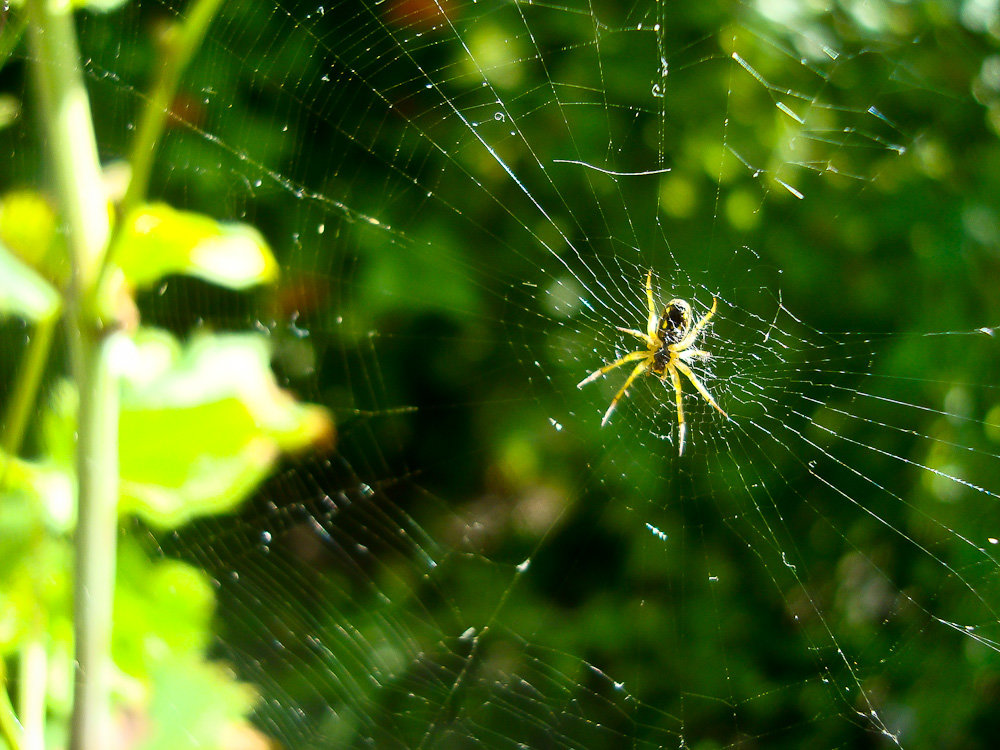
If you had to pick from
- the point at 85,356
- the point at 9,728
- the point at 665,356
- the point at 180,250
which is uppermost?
the point at 665,356

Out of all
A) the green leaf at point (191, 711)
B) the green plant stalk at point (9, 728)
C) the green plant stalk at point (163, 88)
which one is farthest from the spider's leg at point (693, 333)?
the green plant stalk at point (9, 728)

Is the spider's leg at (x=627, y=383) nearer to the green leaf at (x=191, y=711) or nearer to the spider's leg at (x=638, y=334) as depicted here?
the spider's leg at (x=638, y=334)

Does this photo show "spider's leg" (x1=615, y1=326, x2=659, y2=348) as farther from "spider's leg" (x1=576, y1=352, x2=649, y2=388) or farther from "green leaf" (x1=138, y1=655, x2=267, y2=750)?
"green leaf" (x1=138, y1=655, x2=267, y2=750)

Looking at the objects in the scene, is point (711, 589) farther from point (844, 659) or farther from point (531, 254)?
point (531, 254)

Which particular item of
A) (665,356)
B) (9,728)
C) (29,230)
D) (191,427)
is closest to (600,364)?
(665,356)

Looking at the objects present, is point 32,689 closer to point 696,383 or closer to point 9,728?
point 9,728

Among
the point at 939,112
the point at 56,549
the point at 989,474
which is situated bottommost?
the point at 56,549

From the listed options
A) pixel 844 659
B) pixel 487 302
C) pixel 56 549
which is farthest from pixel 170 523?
pixel 844 659

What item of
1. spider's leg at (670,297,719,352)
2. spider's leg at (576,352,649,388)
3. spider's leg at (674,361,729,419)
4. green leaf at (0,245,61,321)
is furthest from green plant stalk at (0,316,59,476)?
spider's leg at (674,361,729,419)
